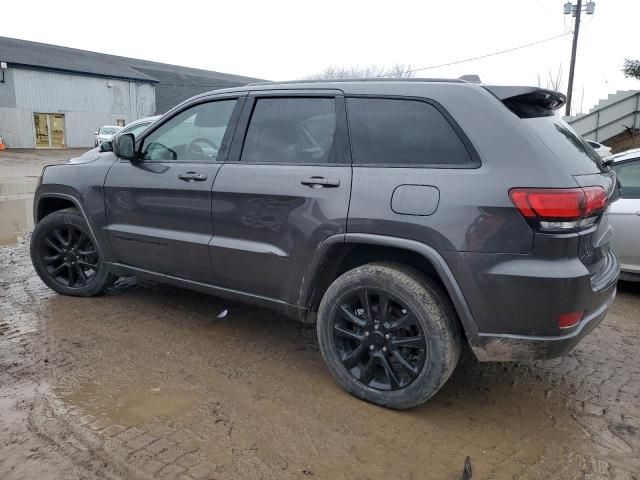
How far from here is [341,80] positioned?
132 inches

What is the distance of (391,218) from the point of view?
9.31 feet

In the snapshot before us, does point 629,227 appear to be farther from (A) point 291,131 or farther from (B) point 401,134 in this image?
(A) point 291,131

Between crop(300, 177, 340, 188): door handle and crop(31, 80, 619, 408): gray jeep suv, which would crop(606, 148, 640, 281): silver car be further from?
crop(300, 177, 340, 188): door handle

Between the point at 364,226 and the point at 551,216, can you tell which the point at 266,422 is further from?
the point at 551,216

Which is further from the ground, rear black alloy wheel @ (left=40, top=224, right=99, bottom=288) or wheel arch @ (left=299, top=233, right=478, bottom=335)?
wheel arch @ (left=299, top=233, right=478, bottom=335)

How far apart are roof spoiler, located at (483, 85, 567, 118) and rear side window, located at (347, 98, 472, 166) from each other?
33cm

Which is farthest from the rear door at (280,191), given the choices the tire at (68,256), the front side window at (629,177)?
the front side window at (629,177)

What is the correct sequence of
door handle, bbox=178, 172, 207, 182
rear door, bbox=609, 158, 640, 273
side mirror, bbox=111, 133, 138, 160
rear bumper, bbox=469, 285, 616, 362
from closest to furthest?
1. rear bumper, bbox=469, 285, 616, 362
2. door handle, bbox=178, 172, 207, 182
3. side mirror, bbox=111, 133, 138, 160
4. rear door, bbox=609, 158, 640, 273

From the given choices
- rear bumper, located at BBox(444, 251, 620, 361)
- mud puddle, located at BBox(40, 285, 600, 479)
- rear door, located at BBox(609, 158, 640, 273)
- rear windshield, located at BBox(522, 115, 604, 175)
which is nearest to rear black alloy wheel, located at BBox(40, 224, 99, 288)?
mud puddle, located at BBox(40, 285, 600, 479)

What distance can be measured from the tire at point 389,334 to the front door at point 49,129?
3704cm

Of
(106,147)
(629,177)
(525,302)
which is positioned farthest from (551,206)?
(106,147)

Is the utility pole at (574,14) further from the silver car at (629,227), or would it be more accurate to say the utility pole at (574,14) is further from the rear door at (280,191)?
the rear door at (280,191)

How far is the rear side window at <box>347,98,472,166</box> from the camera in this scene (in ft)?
9.26

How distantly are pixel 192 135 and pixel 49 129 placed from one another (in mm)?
35946
